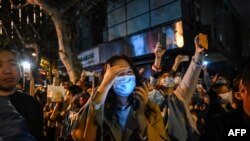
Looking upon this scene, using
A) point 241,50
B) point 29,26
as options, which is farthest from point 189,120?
point 241,50

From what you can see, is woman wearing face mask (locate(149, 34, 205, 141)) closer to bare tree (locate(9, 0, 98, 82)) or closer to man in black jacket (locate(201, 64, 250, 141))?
man in black jacket (locate(201, 64, 250, 141))

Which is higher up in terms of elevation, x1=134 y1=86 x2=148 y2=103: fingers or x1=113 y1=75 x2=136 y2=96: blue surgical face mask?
x1=113 y1=75 x2=136 y2=96: blue surgical face mask

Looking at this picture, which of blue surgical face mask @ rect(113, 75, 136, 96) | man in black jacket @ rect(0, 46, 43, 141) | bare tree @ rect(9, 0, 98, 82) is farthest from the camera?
bare tree @ rect(9, 0, 98, 82)

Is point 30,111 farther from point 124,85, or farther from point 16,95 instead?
point 124,85

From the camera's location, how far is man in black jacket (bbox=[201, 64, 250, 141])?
212 centimetres

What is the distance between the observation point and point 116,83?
3070mm

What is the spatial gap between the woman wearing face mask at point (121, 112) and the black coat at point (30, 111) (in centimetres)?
72

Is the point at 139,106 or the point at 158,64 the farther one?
the point at 158,64

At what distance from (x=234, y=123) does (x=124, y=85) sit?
1.14 meters

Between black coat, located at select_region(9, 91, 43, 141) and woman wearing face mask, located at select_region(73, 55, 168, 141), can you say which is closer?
woman wearing face mask, located at select_region(73, 55, 168, 141)

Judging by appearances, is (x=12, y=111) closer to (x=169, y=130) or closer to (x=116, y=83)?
(x=116, y=83)

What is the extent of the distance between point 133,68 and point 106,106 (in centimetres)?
43

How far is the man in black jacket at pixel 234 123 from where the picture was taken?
2.12 meters

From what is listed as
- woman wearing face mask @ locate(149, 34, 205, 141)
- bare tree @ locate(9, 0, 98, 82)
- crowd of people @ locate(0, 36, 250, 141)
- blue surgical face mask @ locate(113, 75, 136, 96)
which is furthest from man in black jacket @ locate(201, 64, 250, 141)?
bare tree @ locate(9, 0, 98, 82)
